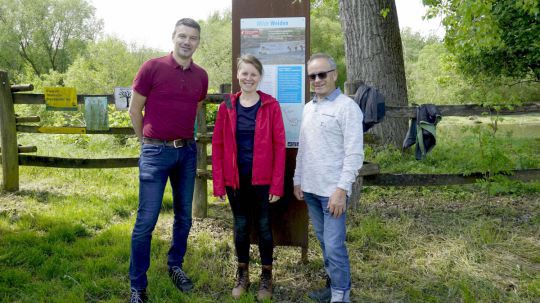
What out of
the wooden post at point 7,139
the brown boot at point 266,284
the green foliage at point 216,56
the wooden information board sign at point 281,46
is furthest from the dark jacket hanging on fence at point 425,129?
the green foliage at point 216,56

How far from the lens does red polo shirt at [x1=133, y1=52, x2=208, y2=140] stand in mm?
3463

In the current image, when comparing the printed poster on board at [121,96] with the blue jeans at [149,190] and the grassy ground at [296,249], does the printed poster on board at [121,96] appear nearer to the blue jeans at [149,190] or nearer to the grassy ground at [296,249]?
the grassy ground at [296,249]

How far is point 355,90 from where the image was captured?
5410 mm

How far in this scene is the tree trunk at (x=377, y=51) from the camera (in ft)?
26.8

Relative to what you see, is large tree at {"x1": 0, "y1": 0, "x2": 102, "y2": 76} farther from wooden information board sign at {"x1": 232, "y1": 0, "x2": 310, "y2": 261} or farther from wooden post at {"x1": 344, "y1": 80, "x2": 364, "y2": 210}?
wooden information board sign at {"x1": 232, "y1": 0, "x2": 310, "y2": 261}

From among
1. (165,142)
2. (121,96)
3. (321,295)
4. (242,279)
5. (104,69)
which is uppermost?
(104,69)

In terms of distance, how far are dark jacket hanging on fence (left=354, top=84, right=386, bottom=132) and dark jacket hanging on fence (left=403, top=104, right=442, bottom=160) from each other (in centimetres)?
84

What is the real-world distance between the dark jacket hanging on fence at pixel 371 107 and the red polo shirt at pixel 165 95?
2000 millimetres

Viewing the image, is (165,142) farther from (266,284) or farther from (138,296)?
(266,284)

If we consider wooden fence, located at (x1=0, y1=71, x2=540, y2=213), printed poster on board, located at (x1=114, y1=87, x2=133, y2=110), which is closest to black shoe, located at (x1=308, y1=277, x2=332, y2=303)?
wooden fence, located at (x1=0, y1=71, x2=540, y2=213)

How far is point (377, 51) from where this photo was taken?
835cm

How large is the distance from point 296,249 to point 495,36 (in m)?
6.99

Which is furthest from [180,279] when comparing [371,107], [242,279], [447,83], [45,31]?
[45,31]

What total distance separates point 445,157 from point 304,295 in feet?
19.9
